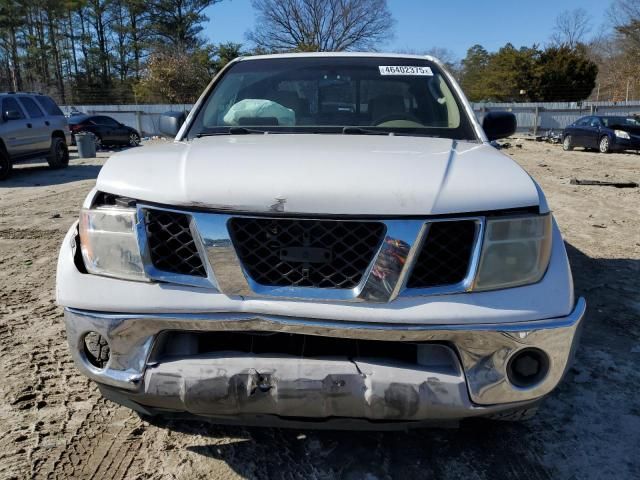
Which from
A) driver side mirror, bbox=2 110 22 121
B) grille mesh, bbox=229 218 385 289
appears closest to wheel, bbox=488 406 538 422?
grille mesh, bbox=229 218 385 289

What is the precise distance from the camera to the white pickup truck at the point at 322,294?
174cm

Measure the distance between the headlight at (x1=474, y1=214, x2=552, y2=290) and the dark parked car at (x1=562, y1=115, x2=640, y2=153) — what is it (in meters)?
19.6

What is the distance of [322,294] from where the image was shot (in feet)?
5.85

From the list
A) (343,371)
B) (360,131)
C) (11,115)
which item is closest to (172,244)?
(343,371)

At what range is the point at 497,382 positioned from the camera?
177 centimetres

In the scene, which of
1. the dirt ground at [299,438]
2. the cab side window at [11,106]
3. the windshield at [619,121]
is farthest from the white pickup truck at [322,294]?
the windshield at [619,121]

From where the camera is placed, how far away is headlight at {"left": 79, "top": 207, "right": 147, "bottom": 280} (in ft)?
6.18

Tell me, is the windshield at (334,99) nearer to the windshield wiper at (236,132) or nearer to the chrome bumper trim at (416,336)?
the windshield wiper at (236,132)

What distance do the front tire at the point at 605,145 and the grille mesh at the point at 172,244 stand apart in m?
20.5

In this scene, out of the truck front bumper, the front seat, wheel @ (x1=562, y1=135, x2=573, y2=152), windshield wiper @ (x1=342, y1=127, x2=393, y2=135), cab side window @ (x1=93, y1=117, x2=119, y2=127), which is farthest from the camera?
cab side window @ (x1=93, y1=117, x2=119, y2=127)

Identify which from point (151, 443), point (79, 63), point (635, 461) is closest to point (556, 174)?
point (635, 461)

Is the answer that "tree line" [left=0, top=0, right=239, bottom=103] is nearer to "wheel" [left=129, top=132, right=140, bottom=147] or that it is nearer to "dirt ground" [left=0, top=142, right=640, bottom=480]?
"wheel" [left=129, top=132, right=140, bottom=147]

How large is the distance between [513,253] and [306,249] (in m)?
0.72

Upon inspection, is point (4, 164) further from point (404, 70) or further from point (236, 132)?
point (404, 70)
